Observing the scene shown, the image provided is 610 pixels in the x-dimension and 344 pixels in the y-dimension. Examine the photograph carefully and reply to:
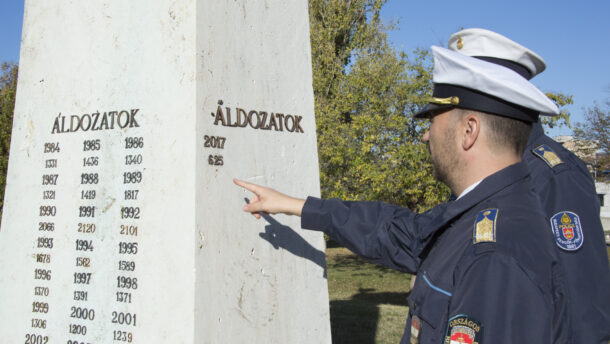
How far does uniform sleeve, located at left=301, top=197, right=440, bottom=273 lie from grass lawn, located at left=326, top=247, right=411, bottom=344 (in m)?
4.70

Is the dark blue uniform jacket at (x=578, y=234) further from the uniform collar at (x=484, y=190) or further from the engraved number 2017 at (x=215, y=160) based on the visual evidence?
the engraved number 2017 at (x=215, y=160)

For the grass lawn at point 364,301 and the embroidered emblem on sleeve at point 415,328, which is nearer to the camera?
the embroidered emblem on sleeve at point 415,328

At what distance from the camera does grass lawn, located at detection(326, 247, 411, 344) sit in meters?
7.23

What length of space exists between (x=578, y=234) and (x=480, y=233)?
1.56 m

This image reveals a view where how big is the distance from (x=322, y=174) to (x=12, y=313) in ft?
42.7

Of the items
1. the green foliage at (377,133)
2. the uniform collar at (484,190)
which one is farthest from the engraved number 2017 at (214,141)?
the green foliage at (377,133)

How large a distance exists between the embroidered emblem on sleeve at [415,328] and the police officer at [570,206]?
0.67 m

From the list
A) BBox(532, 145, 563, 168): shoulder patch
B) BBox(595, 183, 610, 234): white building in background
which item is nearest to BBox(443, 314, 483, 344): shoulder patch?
BBox(532, 145, 563, 168): shoulder patch

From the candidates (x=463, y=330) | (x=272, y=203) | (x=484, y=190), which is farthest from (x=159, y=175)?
(x=463, y=330)

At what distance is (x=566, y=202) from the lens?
118 inches

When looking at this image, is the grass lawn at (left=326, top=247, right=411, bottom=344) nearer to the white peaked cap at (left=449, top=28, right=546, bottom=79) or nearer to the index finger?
the index finger

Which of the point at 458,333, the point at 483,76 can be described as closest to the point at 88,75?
the point at 483,76

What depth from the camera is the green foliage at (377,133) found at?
13641 millimetres

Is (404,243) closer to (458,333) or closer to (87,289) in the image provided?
(458,333)
